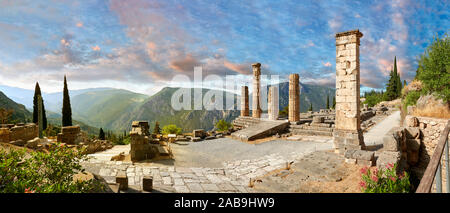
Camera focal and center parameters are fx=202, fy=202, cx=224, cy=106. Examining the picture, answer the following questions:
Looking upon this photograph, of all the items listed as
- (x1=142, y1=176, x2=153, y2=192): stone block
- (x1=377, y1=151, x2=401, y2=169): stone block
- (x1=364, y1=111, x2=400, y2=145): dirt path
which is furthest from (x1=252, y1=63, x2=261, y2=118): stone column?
(x1=142, y1=176, x2=153, y2=192): stone block

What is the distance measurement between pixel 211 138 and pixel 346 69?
9.13 meters

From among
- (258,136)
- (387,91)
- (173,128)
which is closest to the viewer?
(258,136)

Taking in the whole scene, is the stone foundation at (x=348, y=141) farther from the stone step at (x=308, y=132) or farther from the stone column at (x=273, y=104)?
the stone column at (x=273, y=104)

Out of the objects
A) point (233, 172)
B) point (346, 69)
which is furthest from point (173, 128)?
point (346, 69)

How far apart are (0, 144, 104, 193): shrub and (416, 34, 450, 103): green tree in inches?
593

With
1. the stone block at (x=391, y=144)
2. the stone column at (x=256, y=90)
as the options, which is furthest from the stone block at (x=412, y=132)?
the stone column at (x=256, y=90)

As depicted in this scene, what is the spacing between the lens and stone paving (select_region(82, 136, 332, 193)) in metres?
5.55

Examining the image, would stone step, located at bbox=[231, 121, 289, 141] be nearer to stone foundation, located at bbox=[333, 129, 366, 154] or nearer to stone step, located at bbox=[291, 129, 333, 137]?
stone step, located at bbox=[291, 129, 333, 137]

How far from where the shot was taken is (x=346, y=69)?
7.96m

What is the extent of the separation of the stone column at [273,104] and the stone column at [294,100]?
1.68 m

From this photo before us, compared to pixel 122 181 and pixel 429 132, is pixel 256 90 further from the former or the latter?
pixel 122 181

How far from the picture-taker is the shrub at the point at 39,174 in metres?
2.64

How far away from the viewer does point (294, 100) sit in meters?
15.2
